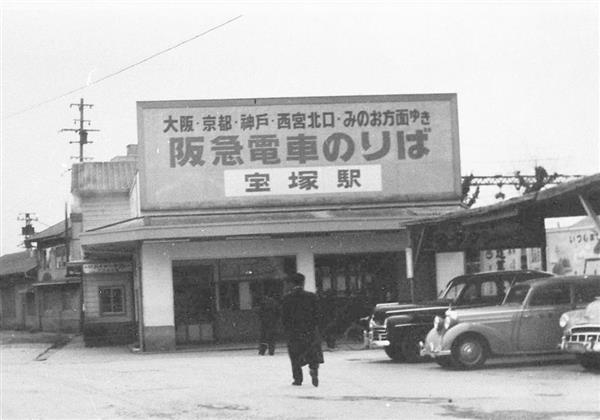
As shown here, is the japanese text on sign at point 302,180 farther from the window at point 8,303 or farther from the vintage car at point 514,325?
the window at point 8,303

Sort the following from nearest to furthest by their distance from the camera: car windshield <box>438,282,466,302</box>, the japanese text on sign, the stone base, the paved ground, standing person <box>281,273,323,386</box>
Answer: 1. the paved ground
2. standing person <box>281,273,323,386</box>
3. car windshield <box>438,282,466,302</box>
4. the stone base
5. the japanese text on sign

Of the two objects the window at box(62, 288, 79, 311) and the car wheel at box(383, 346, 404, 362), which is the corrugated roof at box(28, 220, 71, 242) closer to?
the window at box(62, 288, 79, 311)

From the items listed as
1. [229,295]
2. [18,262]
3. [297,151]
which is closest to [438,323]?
[297,151]

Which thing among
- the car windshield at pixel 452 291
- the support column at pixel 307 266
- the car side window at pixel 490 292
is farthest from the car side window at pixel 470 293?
the support column at pixel 307 266

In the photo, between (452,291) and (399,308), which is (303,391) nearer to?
(399,308)

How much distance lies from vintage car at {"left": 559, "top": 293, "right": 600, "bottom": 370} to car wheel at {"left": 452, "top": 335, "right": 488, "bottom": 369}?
1.51 m

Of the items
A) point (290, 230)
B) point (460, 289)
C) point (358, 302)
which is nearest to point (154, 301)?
point (290, 230)

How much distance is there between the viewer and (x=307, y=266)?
26.1 m

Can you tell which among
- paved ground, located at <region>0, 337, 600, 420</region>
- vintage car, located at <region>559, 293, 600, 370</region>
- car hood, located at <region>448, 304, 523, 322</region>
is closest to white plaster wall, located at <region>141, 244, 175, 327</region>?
paved ground, located at <region>0, 337, 600, 420</region>

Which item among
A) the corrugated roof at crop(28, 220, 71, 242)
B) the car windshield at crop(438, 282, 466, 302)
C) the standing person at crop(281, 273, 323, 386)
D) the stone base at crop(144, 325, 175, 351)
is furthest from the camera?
the corrugated roof at crop(28, 220, 71, 242)

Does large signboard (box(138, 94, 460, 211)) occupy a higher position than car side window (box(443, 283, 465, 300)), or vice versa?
large signboard (box(138, 94, 460, 211))

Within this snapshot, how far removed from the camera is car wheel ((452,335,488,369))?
16141 millimetres

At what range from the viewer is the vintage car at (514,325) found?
1608cm

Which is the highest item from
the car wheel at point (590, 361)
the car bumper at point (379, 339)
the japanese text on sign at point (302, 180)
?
the japanese text on sign at point (302, 180)
